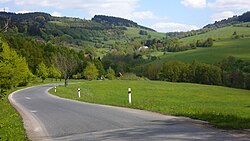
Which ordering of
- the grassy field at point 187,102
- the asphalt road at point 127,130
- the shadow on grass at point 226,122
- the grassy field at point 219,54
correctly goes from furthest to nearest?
the grassy field at point 219,54, the grassy field at point 187,102, the shadow on grass at point 226,122, the asphalt road at point 127,130

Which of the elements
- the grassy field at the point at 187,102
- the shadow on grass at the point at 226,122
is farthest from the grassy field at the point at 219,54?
the shadow on grass at the point at 226,122

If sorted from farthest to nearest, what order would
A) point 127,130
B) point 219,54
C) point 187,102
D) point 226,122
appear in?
1. point 219,54
2. point 187,102
3. point 226,122
4. point 127,130

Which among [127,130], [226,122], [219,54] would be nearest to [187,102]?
[226,122]

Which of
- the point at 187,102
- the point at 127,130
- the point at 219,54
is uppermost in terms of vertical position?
the point at 219,54

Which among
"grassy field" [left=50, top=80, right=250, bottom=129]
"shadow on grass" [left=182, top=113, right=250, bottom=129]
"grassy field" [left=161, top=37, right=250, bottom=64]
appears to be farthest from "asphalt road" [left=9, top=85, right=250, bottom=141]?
"grassy field" [left=161, top=37, right=250, bottom=64]

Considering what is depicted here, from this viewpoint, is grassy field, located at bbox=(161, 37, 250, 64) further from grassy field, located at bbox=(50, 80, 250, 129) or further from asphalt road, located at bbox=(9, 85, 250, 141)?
asphalt road, located at bbox=(9, 85, 250, 141)

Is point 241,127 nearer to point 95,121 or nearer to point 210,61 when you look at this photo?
point 95,121

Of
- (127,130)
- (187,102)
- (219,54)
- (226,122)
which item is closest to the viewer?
(127,130)

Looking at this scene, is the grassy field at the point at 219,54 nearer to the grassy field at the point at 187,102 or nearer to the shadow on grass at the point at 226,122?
the grassy field at the point at 187,102

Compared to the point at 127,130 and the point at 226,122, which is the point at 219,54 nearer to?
the point at 226,122

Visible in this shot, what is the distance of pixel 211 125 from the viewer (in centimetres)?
1191

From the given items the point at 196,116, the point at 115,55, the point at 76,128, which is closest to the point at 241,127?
the point at 196,116

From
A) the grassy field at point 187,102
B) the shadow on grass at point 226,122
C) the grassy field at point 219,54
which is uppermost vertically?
the grassy field at point 219,54

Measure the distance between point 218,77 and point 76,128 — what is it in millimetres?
93234
